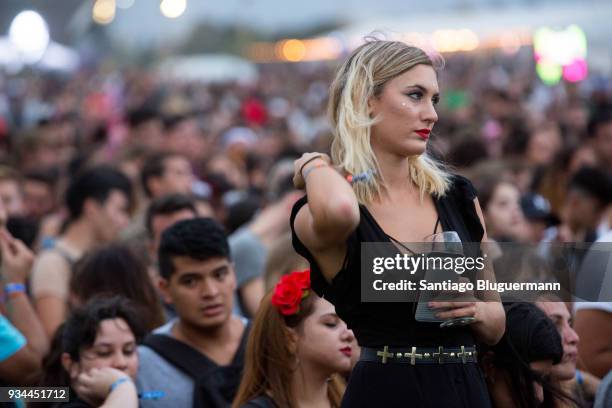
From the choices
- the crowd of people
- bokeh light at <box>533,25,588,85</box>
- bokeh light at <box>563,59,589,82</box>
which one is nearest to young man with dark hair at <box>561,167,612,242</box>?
the crowd of people

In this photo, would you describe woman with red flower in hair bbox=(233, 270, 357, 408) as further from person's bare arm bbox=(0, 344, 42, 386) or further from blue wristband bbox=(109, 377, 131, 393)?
person's bare arm bbox=(0, 344, 42, 386)

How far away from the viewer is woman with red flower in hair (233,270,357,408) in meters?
4.73

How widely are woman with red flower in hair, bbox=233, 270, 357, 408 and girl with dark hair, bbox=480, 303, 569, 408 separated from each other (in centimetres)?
71

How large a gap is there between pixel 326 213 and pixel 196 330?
7.52ft

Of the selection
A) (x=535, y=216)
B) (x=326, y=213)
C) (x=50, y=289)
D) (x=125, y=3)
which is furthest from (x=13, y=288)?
(x=125, y=3)

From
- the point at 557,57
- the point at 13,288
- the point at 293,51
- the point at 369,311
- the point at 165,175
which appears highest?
the point at 369,311

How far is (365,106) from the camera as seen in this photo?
3.79 m

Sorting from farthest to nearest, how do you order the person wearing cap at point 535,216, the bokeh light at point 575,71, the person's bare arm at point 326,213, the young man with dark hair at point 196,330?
the bokeh light at point 575,71 < the person wearing cap at point 535,216 < the young man with dark hair at point 196,330 < the person's bare arm at point 326,213

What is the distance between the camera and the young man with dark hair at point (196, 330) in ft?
17.2

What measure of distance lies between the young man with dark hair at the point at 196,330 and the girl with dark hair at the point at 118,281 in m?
0.38

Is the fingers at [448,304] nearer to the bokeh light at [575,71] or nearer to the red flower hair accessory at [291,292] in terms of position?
the red flower hair accessory at [291,292]

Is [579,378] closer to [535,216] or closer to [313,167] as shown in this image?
[313,167]

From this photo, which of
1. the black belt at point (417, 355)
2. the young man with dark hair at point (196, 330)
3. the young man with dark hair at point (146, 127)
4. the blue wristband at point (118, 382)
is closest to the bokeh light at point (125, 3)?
the young man with dark hair at point (146, 127)

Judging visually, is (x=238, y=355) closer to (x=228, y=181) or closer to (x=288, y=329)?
(x=288, y=329)
